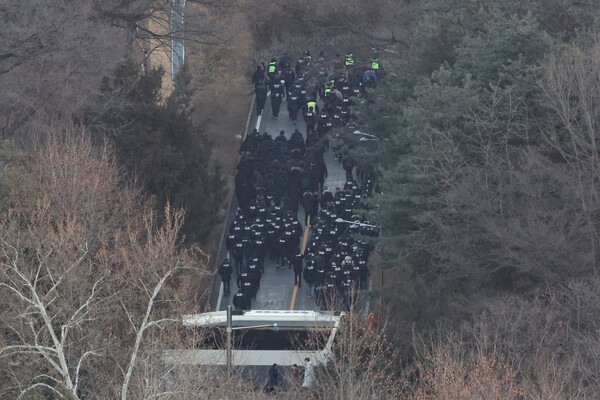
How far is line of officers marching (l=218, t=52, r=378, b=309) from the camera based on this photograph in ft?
102

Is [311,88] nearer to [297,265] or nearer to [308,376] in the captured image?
[297,265]

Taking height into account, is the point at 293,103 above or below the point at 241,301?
above

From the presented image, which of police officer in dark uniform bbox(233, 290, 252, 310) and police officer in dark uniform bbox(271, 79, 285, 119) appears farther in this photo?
police officer in dark uniform bbox(271, 79, 285, 119)

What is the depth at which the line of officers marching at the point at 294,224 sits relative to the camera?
31203 mm

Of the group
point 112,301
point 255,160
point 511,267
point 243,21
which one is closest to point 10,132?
point 255,160

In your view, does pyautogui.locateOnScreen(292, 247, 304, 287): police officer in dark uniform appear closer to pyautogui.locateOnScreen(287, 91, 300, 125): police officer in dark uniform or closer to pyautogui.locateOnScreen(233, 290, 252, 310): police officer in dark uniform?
pyautogui.locateOnScreen(233, 290, 252, 310): police officer in dark uniform

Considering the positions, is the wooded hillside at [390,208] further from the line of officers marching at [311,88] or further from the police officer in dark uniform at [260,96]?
the police officer in dark uniform at [260,96]

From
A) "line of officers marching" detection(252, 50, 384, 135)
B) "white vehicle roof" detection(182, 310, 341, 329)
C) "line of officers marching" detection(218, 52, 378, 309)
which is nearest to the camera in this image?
"white vehicle roof" detection(182, 310, 341, 329)

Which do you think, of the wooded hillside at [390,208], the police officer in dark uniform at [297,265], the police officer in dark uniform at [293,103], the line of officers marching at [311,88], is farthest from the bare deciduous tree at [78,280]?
the police officer in dark uniform at [293,103]

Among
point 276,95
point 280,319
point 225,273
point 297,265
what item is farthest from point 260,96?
point 280,319

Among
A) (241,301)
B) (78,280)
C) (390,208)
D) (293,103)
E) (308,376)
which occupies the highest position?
(293,103)

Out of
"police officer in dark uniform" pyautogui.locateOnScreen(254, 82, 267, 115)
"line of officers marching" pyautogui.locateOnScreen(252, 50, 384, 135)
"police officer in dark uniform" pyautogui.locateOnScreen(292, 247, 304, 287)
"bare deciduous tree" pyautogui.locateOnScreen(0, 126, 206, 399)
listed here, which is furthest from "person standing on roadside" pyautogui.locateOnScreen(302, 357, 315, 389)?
"police officer in dark uniform" pyautogui.locateOnScreen(254, 82, 267, 115)

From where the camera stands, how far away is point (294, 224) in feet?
107

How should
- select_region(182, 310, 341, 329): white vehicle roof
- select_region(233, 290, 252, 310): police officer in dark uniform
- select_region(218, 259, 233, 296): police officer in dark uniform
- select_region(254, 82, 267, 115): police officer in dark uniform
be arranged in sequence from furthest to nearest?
select_region(254, 82, 267, 115): police officer in dark uniform
select_region(218, 259, 233, 296): police officer in dark uniform
select_region(233, 290, 252, 310): police officer in dark uniform
select_region(182, 310, 341, 329): white vehicle roof
